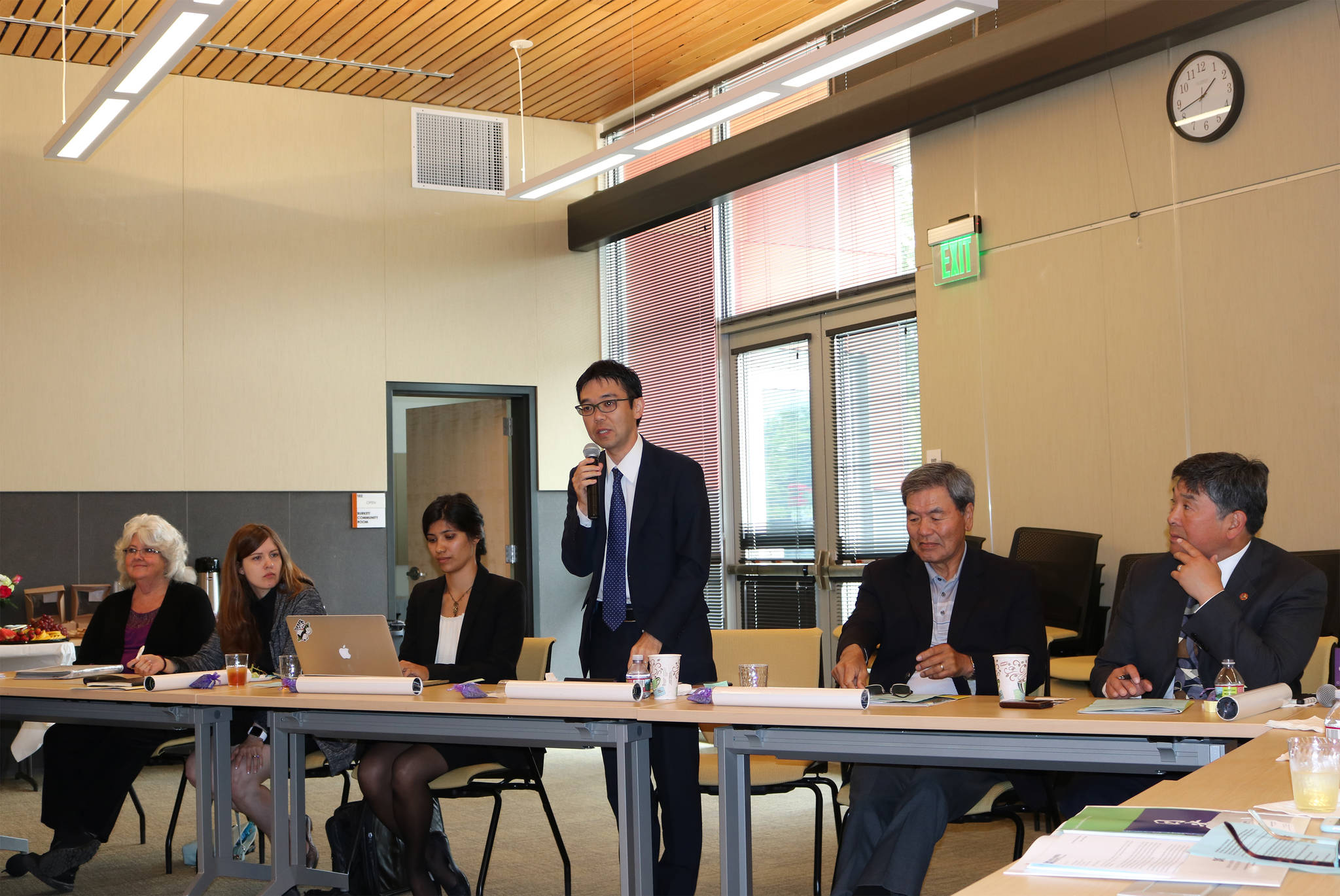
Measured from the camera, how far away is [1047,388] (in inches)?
233

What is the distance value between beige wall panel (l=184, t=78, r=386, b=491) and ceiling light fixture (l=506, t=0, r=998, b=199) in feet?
4.92

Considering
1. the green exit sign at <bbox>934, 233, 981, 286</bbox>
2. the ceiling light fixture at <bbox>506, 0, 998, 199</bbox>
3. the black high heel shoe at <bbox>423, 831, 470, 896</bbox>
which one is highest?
the ceiling light fixture at <bbox>506, 0, 998, 199</bbox>

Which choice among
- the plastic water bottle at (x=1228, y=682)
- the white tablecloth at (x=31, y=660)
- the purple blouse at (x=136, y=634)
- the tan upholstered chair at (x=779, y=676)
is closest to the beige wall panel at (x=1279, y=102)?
the tan upholstered chair at (x=779, y=676)

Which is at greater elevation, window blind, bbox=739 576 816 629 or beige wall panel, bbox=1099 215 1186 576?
beige wall panel, bbox=1099 215 1186 576

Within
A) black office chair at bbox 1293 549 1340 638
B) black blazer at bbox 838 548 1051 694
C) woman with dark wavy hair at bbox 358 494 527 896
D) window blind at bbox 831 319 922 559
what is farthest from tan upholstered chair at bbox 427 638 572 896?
window blind at bbox 831 319 922 559

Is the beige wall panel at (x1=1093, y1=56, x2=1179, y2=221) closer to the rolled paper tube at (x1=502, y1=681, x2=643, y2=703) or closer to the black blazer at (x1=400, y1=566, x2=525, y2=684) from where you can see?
the black blazer at (x1=400, y1=566, x2=525, y2=684)

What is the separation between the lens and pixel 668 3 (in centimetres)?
672

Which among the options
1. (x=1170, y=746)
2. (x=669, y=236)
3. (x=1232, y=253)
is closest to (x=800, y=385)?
(x=669, y=236)

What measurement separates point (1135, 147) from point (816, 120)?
1709 mm

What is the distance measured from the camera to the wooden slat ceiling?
264 inches

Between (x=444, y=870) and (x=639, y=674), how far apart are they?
112 cm

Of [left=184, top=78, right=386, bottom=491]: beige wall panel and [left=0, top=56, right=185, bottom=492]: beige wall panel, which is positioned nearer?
[left=0, top=56, right=185, bottom=492]: beige wall panel

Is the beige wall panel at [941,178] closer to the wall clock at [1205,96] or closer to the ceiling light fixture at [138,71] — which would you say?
the wall clock at [1205,96]

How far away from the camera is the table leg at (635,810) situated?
9.53 feet
